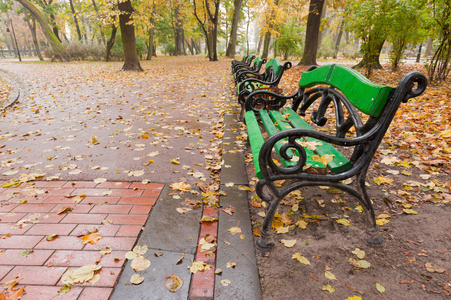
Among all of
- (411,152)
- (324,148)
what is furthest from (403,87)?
(411,152)

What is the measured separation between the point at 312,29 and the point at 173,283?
1142cm

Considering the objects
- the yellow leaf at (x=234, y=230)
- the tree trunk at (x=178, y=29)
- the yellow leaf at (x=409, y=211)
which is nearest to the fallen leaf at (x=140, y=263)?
the yellow leaf at (x=234, y=230)

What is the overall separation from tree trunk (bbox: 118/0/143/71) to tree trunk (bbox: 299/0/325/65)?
7.52m

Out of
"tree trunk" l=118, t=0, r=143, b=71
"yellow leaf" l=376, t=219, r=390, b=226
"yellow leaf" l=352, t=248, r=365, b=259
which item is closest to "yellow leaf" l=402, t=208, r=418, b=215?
"yellow leaf" l=376, t=219, r=390, b=226

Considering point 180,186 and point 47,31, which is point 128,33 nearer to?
point 180,186

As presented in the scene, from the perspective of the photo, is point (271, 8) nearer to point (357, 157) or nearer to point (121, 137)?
point (121, 137)

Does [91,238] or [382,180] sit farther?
[382,180]

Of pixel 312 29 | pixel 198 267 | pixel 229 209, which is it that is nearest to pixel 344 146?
pixel 229 209

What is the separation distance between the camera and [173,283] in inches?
60.7

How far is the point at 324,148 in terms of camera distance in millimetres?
2117

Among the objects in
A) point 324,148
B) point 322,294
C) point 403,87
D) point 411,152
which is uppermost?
point 403,87

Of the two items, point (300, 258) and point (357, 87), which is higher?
point (357, 87)

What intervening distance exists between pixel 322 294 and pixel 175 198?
142 centimetres

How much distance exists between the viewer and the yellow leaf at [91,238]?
1.86 metres
